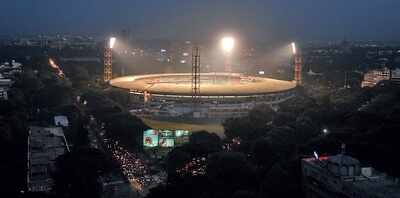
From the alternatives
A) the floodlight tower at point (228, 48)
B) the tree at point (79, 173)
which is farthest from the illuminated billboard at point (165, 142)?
the floodlight tower at point (228, 48)

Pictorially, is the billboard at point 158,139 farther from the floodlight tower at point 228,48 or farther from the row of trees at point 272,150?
the floodlight tower at point 228,48

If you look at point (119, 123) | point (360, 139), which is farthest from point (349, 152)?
point (119, 123)

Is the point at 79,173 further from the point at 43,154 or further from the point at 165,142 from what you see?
the point at 165,142

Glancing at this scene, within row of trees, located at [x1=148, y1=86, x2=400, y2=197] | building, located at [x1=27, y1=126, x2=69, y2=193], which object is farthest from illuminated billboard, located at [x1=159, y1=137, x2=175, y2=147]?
building, located at [x1=27, y1=126, x2=69, y2=193]

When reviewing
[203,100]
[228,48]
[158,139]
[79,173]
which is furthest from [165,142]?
[228,48]

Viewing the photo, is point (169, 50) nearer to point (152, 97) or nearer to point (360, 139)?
point (152, 97)
